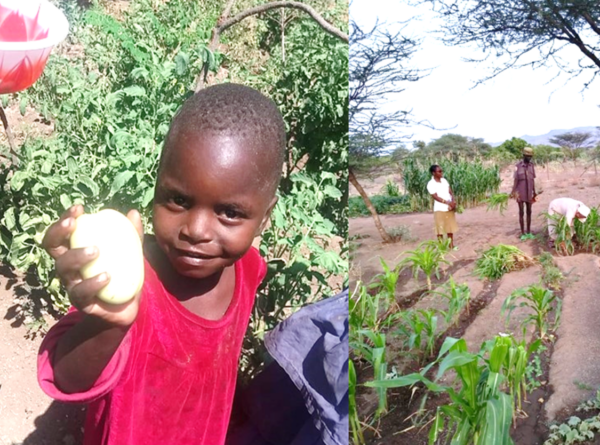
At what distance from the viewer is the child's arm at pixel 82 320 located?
2.00 feet

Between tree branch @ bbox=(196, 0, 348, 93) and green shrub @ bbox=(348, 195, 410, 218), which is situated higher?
tree branch @ bbox=(196, 0, 348, 93)

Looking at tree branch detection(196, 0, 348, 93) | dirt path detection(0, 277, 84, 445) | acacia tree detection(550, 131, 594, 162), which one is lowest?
dirt path detection(0, 277, 84, 445)

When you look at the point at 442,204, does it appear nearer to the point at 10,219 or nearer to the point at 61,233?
the point at 61,233

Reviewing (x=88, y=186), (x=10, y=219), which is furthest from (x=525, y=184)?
(x=10, y=219)

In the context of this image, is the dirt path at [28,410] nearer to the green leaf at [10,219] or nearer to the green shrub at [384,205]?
the green leaf at [10,219]

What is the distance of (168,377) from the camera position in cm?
86

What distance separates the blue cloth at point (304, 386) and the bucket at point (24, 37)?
23.8 inches

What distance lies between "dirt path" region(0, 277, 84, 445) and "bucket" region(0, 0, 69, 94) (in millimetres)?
656

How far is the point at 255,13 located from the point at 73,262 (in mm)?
727

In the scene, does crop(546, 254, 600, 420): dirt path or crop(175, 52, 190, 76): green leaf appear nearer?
crop(546, 254, 600, 420): dirt path

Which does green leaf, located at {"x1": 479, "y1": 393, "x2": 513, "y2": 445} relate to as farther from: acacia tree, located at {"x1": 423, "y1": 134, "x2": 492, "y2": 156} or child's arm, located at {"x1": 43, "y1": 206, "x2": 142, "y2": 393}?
child's arm, located at {"x1": 43, "y1": 206, "x2": 142, "y2": 393}

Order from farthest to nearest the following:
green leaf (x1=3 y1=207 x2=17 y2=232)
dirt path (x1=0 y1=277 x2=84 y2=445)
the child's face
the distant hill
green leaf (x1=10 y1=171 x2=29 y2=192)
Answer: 1. green leaf (x1=3 y1=207 x2=17 y2=232)
2. green leaf (x1=10 y1=171 x2=29 y2=192)
3. dirt path (x1=0 y1=277 x2=84 y2=445)
4. the distant hill
5. the child's face

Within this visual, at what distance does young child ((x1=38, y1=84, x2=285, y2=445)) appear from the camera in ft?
2.28

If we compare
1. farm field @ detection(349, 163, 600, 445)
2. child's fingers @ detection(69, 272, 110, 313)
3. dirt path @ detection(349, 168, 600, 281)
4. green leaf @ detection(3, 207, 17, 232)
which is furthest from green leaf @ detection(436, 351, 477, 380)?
green leaf @ detection(3, 207, 17, 232)
